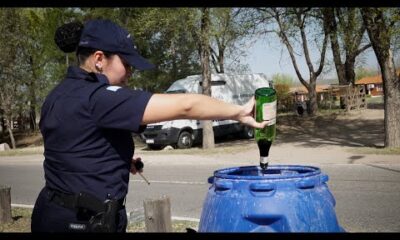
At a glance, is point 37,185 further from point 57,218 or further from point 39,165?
point 57,218

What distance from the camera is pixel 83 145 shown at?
2570 millimetres

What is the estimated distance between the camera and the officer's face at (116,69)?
2.71m

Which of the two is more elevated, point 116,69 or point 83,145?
point 116,69

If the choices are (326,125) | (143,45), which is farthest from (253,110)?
(143,45)

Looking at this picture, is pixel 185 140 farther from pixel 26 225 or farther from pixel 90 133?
pixel 90 133

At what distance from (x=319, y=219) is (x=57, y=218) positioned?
52.5 inches

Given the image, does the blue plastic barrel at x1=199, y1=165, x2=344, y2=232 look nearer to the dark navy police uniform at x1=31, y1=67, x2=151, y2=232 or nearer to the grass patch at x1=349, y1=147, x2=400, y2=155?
the dark navy police uniform at x1=31, y1=67, x2=151, y2=232

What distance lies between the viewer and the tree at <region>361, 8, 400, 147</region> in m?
14.8

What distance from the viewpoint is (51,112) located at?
104 inches

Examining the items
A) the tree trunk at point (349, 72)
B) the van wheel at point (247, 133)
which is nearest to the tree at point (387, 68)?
the van wheel at point (247, 133)

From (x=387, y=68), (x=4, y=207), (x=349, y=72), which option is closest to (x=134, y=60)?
(x=4, y=207)

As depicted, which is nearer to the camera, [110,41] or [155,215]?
[110,41]

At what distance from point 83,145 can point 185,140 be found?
771 inches

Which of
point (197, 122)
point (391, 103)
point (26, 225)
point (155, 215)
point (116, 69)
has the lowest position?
point (26, 225)
